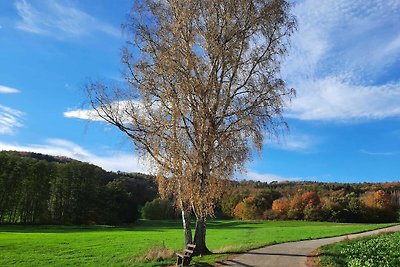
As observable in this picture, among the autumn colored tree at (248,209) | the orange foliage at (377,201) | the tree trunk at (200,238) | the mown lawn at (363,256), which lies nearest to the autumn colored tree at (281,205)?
the autumn colored tree at (248,209)

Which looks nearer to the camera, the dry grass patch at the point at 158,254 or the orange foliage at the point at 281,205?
the dry grass patch at the point at 158,254

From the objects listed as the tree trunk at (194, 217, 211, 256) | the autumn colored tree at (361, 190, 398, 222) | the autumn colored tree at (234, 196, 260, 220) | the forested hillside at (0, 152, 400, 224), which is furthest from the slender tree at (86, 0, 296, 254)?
the autumn colored tree at (234, 196, 260, 220)

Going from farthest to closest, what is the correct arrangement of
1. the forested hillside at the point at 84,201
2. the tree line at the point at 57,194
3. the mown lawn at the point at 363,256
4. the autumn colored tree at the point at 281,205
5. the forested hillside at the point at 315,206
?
1. the autumn colored tree at the point at 281,205
2. the forested hillside at the point at 315,206
3. the forested hillside at the point at 84,201
4. the tree line at the point at 57,194
5. the mown lawn at the point at 363,256

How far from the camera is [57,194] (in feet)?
280

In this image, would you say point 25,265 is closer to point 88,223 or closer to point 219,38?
point 219,38

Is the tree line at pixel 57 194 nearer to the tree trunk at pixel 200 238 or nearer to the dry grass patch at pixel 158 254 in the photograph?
the dry grass patch at pixel 158 254

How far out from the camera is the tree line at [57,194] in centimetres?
7800

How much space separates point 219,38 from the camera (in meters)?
19.7

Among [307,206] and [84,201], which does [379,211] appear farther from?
[84,201]

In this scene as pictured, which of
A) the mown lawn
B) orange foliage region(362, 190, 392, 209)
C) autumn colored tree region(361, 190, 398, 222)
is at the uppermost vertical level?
orange foliage region(362, 190, 392, 209)

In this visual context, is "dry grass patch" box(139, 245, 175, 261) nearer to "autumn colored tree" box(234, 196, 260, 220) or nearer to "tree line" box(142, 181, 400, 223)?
"tree line" box(142, 181, 400, 223)

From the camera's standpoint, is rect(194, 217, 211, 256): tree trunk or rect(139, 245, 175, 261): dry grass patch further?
rect(194, 217, 211, 256): tree trunk

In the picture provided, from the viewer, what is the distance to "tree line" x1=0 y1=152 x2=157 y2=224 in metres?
78.0

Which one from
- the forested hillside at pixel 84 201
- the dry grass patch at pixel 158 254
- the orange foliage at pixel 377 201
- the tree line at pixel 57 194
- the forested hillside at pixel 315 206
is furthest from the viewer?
the orange foliage at pixel 377 201
